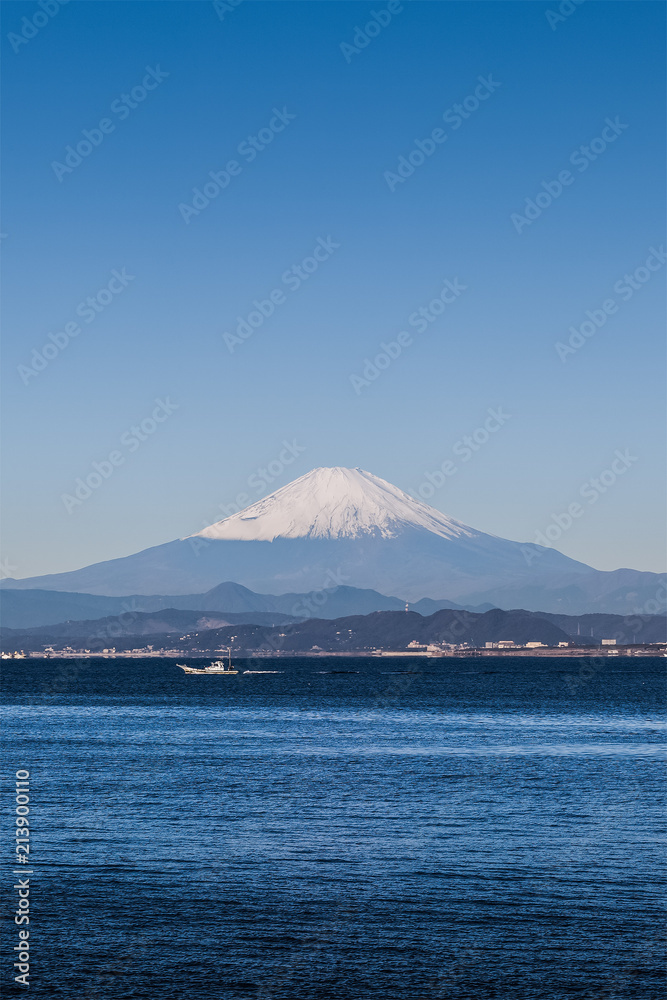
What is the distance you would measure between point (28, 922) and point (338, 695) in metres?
150

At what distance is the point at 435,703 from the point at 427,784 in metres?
94.8

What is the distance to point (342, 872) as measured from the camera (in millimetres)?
38969

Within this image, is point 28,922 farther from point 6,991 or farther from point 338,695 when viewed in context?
point 338,695

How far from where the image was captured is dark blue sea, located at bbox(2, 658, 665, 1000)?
28641 millimetres

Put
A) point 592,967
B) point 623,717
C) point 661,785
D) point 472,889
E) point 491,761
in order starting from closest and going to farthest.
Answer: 1. point 592,967
2. point 472,889
3. point 661,785
4. point 491,761
5. point 623,717

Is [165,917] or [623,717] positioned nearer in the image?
[165,917]

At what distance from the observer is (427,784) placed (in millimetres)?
61688

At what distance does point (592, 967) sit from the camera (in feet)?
95.5

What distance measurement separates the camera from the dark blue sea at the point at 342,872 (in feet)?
94.0

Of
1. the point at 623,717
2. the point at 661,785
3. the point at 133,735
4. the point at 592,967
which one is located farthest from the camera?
the point at 623,717

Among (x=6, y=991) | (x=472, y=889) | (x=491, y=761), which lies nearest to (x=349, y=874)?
(x=472, y=889)

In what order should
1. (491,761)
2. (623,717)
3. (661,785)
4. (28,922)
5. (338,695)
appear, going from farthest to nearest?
1. (338,695)
2. (623,717)
3. (491,761)
4. (661,785)
5. (28,922)

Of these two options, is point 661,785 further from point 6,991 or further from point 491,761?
point 6,991

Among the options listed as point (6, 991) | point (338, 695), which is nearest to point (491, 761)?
point (6, 991)
